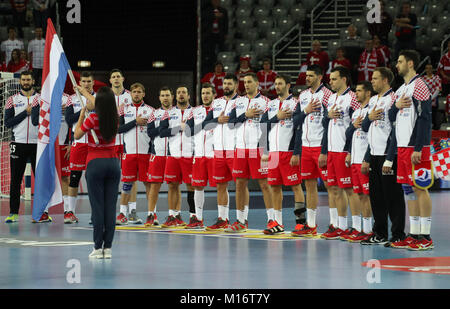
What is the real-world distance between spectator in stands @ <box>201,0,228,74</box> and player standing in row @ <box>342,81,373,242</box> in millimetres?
11325

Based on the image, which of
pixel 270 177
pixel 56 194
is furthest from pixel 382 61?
pixel 56 194

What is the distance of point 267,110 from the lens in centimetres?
1201

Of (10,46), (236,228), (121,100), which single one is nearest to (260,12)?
(10,46)

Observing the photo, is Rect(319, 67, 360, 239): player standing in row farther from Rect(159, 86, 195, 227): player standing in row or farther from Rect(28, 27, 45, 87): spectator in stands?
Rect(28, 27, 45, 87): spectator in stands

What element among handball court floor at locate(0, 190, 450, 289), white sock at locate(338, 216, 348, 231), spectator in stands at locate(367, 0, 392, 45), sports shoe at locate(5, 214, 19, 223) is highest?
spectator in stands at locate(367, 0, 392, 45)

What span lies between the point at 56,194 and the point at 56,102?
1.39 metres

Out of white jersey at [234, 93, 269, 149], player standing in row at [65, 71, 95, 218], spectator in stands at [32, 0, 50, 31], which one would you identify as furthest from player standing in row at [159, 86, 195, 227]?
spectator in stands at [32, 0, 50, 31]

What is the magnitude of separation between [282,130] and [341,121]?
→ 96cm

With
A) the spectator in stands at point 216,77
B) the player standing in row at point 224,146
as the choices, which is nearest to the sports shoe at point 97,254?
the player standing in row at point 224,146

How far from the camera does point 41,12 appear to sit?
21.1m

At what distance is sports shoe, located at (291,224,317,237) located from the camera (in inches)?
451

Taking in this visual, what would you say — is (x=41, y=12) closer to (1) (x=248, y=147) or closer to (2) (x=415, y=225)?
(1) (x=248, y=147)

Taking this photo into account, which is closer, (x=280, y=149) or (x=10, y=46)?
(x=280, y=149)

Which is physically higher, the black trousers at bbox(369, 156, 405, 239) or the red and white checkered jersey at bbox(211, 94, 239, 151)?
the red and white checkered jersey at bbox(211, 94, 239, 151)
